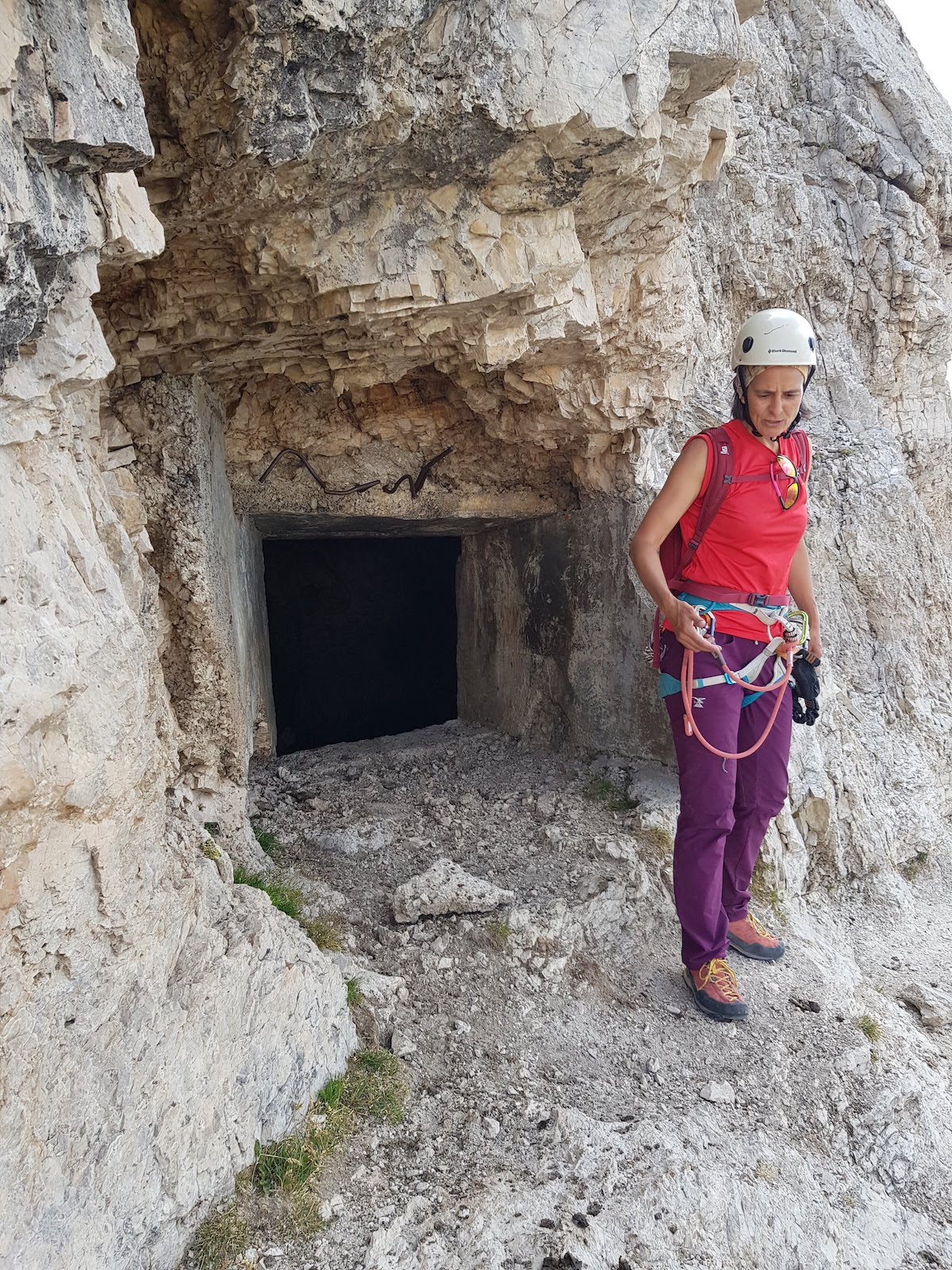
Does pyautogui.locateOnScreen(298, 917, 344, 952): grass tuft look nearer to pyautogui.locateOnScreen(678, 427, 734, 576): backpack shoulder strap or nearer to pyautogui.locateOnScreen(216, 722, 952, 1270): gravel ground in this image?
pyautogui.locateOnScreen(216, 722, 952, 1270): gravel ground

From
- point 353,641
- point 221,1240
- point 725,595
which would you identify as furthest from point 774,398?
point 353,641

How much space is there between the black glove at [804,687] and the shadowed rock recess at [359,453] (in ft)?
2.73

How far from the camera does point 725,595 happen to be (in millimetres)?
2801

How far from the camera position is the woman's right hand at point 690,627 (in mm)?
2684

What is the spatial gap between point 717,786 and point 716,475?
942mm

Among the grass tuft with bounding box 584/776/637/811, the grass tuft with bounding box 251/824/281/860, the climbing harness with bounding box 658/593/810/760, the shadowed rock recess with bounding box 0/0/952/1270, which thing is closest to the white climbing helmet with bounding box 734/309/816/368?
the shadowed rock recess with bounding box 0/0/952/1270

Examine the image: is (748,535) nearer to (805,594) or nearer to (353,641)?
(805,594)

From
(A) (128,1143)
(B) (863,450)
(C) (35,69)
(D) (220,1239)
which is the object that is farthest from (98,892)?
(B) (863,450)

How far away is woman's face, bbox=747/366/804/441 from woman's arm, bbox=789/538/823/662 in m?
0.53

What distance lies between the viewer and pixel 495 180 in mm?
2600

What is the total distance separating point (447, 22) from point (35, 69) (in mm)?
1171

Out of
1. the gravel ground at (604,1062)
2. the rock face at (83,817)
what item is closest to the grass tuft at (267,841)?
the gravel ground at (604,1062)

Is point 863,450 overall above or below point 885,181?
below

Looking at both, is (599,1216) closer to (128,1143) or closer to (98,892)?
(128,1143)
